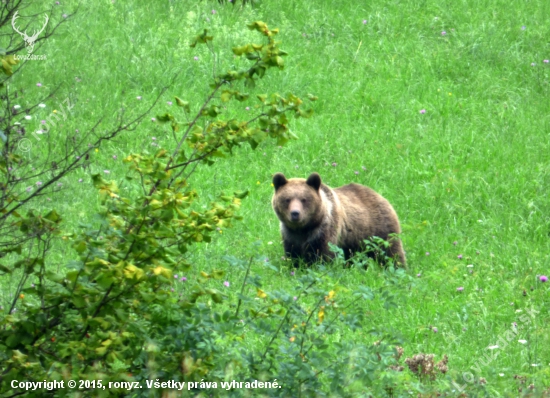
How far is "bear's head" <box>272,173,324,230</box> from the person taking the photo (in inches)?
330

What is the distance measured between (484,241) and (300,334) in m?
4.71

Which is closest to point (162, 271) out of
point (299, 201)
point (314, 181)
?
point (299, 201)

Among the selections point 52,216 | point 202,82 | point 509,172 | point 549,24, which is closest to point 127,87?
point 202,82

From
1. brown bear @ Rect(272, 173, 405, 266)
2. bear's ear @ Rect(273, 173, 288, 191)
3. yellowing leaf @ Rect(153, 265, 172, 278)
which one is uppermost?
yellowing leaf @ Rect(153, 265, 172, 278)

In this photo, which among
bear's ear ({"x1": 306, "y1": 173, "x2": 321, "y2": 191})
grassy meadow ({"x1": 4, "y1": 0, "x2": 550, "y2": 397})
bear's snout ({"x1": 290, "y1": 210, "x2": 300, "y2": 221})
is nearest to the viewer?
grassy meadow ({"x1": 4, "y1": 0, "x2": 550, "y2": 397})

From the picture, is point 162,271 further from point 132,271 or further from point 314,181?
point 314,181

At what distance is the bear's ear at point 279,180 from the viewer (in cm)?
859

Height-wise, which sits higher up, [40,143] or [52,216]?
[52,216]

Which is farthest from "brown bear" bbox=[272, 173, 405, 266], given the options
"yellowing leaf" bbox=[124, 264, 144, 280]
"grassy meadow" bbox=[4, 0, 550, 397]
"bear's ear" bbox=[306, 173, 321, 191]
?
"yellowing leaf" bbox=[124, 264, 144, 280]

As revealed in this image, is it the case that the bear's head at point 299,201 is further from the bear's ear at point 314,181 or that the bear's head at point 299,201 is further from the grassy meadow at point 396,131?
the grassy meadow at point 396,131

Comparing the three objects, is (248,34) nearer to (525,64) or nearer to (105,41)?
(105,41)

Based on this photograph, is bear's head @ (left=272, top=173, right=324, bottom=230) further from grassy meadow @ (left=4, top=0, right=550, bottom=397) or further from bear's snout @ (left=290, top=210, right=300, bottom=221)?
grassy meadow @ (left=4, top=0, right=550, bottom=397)

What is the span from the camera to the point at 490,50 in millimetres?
13070

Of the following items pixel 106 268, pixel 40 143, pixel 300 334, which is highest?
pixel 106 268
